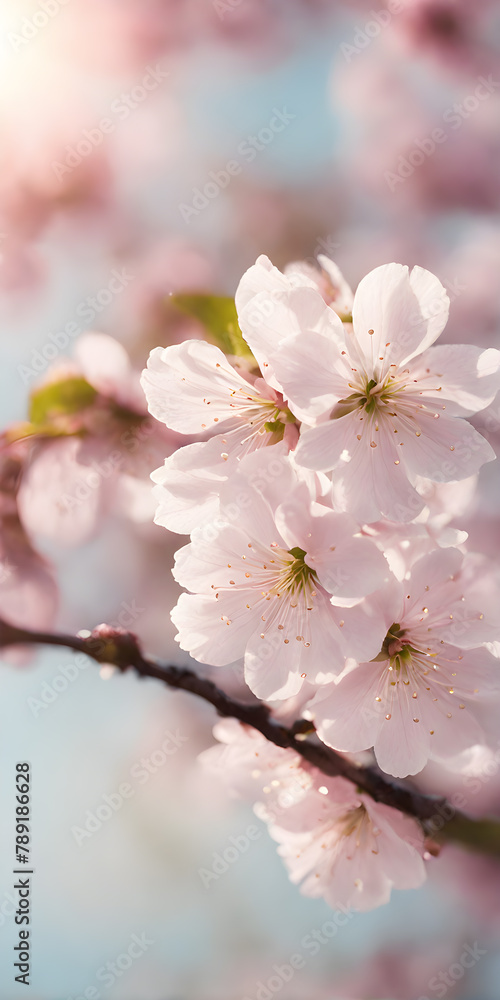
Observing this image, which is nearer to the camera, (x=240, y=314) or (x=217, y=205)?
(x=240, y=314)

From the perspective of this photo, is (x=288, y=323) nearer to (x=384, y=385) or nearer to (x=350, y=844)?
(x=384, y=385)

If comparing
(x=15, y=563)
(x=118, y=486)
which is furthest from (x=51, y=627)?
(x=118, y=486)

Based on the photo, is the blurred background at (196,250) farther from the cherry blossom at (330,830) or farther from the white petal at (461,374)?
the white petal at (461,374)

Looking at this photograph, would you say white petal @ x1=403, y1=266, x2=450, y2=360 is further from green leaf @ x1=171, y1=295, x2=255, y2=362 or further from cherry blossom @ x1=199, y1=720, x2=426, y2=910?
cherry blossom @ x1=199, y1=720, x2=426, y2=910

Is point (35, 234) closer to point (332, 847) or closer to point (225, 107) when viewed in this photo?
point (225, 107)

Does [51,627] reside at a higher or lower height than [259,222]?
lower

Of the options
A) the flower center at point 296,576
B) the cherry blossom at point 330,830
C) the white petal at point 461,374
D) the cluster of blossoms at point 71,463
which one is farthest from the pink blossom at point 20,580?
the white petal at point 461,374

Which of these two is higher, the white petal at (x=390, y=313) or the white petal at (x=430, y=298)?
the white petal at (x=430, y=298)

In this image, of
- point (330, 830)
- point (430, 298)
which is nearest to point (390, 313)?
point (430, 298)
